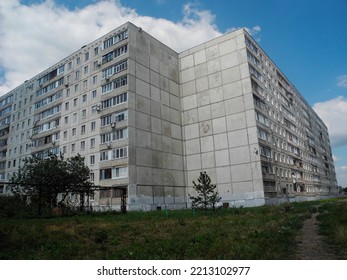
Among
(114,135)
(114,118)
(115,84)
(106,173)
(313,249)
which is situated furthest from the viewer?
(115,84)

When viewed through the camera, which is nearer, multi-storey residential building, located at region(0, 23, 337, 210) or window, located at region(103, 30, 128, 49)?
multi-storey residential building, located at region(0, 23, 337, 210)

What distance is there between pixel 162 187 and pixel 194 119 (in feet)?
43.1

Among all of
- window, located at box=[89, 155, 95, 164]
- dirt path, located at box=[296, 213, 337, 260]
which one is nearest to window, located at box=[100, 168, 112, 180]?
window, located at box=[89, 155, 95, 164]

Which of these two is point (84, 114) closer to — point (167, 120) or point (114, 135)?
point (114, 135)

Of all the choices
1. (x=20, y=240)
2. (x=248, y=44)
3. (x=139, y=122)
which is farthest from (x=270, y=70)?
(x=20, y=240)

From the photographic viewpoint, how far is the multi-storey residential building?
4034 cm

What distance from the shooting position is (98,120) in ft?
144

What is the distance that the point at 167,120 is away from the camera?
46750mm

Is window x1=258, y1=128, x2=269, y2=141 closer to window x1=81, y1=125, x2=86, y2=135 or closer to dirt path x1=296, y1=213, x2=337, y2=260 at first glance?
window x1=81, y1=125, x2=86, y2=135

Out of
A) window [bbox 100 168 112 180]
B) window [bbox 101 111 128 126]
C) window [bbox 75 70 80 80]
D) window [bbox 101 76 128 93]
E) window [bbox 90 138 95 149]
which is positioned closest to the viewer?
window [bbox 100 168 112 180]

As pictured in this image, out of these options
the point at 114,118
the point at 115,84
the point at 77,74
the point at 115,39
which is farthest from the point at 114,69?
the point at 77,74

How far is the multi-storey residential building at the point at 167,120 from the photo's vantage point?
40.3 meters

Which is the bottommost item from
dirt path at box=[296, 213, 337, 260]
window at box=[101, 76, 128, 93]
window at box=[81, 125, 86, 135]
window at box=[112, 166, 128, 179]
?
dirt path at box=[296, 213, 337, 260]
